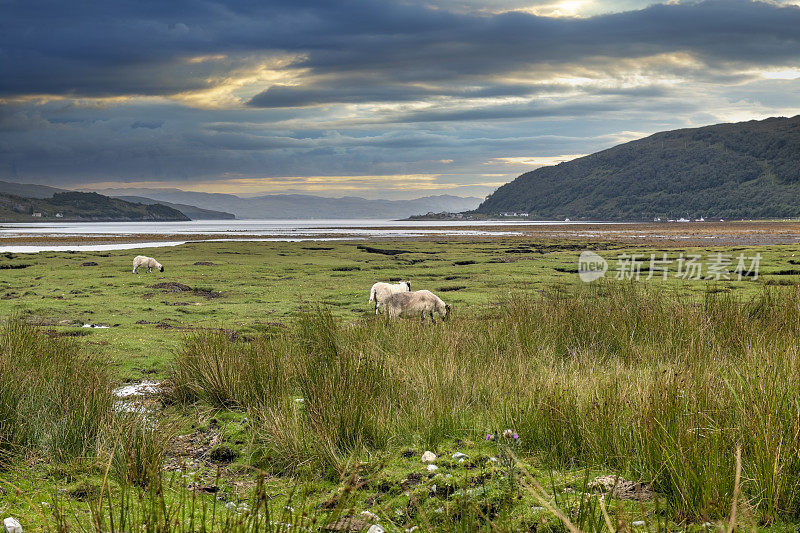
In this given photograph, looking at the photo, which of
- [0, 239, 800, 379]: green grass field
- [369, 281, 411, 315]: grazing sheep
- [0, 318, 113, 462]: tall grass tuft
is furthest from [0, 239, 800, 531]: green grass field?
[369, 281, 411, 315]: grazing sheep

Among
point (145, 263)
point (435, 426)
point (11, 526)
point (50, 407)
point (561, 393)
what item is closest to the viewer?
point (11, 526)

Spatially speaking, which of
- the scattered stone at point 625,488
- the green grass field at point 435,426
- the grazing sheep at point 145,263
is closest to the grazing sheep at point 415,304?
the green grass field at point 435,426

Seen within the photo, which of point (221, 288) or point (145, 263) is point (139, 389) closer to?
point (221, 288)

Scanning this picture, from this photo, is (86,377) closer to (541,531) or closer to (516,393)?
(516,393)

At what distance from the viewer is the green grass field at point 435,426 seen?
13.6 ft

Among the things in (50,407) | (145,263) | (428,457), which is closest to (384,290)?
(50,407)

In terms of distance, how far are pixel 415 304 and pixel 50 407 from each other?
10.0 meters

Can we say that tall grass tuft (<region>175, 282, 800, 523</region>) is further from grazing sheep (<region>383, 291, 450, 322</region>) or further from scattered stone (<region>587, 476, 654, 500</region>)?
grazing sheep (<region>383, 291, 450, 322</region>)

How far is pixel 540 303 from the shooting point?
11.7 metres

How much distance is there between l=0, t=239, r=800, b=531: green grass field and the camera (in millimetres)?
4148

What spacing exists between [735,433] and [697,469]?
83 cm

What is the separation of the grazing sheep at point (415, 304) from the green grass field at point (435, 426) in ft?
13.2

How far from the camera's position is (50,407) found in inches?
255

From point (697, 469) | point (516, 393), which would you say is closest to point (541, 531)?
point (697, 469)
